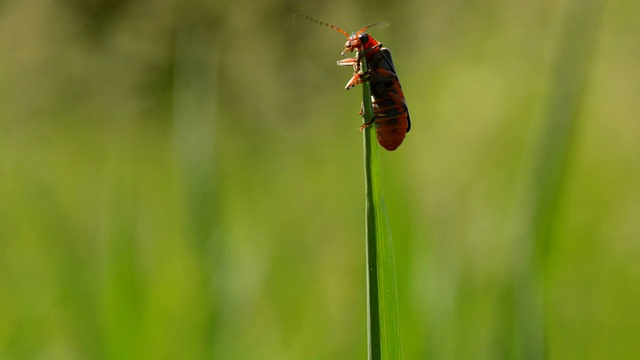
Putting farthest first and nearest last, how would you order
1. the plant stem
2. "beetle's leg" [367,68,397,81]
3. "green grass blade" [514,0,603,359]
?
"beetle's leg" [367,68,397,81] < "green grass blade" [514,0,603,359] < the plant stem

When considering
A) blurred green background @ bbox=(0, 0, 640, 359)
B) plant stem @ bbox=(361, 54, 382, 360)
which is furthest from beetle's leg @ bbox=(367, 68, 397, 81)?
plant stem @ bbox=(361, 54, 382, 360)

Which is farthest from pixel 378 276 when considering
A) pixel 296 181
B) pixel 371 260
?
pixel 296 181

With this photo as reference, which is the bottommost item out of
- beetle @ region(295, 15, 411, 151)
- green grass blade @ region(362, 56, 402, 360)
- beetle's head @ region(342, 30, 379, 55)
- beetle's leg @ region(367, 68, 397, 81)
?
green grass blade @ region(362, 56, 402, 360)

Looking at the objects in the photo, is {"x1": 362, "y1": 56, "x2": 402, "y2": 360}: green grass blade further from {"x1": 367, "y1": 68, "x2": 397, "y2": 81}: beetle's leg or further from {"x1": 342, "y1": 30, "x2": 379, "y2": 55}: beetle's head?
{"x1": 342, "y1": 30, "x2": 379, "y2": 55}: beetle's head

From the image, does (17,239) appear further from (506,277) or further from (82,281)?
(506,277)

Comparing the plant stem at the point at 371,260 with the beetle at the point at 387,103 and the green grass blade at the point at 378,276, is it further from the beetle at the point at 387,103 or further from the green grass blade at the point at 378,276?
the beetle at the point at 387,103

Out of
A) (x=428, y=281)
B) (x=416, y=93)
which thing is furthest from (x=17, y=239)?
(x=416, y=93)

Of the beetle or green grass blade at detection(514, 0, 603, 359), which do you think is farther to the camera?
the beetle

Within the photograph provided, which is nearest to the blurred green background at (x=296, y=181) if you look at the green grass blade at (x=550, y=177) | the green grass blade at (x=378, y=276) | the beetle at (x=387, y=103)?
the green grass blade at (x=550, y=177)
